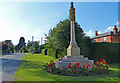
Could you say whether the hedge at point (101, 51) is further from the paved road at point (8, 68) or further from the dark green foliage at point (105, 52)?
the paved road at point (8, 68)

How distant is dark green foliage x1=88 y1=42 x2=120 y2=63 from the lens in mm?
15610

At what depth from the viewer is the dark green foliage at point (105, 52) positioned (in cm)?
1561

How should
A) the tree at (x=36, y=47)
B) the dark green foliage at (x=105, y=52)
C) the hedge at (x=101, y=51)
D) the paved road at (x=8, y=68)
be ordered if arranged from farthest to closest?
the tree at (x=36, y=47)
the dark green foliage at (x=105, y=52)
the hedge at (x=101, y=51)
the paved road at (x=8, y=68)

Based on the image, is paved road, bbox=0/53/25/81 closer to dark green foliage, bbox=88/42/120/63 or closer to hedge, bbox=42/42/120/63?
hedge, bbox=42/42/120/63

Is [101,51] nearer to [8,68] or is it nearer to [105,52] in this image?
[105,52]

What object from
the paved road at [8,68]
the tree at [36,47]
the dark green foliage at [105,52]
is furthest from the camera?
the tree at [36,47]

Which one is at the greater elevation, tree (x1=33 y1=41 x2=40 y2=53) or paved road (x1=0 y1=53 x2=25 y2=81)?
tree (x1=33 y1=41 x2=40 y2=53)

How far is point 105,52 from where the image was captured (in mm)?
15922

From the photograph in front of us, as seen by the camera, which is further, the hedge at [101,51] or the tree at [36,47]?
the tree at [36,47]

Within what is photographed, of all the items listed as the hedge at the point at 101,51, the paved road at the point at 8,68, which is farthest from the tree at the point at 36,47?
the hedge at the point at 101,51

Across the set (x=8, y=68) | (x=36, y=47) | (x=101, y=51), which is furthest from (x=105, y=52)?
(x=36, y=47)

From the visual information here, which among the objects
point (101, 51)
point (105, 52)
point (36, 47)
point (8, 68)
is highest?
point (36, 47)

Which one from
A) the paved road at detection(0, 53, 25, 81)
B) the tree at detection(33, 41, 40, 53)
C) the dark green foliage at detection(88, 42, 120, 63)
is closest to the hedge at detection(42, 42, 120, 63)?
the dark green foliage at detection(88, 42, 120, 63)

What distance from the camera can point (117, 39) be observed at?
31062 mm
